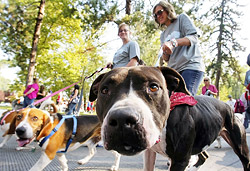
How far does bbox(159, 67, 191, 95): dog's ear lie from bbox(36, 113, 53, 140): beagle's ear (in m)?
2.06

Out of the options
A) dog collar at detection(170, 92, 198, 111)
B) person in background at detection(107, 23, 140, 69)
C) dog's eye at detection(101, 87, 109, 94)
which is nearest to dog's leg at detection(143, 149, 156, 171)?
dog collar at detection(170, 92, 198, 111)

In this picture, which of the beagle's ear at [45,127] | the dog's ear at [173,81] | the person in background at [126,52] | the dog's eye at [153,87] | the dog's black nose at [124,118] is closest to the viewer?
the dog's black nose at [124,118]

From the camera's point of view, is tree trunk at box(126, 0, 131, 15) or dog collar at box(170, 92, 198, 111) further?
tree trunk at box(126, 0, 131, 15)

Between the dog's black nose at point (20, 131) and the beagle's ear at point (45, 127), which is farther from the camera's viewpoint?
the beagle's ear at point (45, 127)

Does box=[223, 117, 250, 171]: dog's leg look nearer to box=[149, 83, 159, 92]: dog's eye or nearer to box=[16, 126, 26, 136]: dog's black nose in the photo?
box=[149, 83, 159, 92]: dog's eye

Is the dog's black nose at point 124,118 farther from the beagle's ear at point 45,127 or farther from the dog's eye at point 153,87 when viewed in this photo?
the beagle's ear at point 45,127

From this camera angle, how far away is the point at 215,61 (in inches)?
770

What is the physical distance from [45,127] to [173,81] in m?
2.13

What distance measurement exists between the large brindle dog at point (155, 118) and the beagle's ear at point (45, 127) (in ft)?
3.93

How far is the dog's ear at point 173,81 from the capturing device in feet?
6.33

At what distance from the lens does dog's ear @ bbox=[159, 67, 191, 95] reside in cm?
193

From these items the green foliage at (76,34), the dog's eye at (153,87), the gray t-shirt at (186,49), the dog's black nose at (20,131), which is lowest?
the dog's black nose at (20,131)

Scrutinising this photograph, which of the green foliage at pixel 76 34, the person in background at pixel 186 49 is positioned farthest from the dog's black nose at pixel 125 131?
the green foliage at pixel 76 34

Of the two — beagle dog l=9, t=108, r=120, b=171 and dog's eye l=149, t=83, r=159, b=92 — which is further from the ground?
dog's eye l=149, t=83, r=159, b=92
